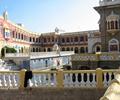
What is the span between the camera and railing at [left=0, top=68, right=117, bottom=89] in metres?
9.20

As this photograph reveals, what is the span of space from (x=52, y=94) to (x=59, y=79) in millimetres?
590

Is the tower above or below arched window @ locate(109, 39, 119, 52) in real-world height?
above

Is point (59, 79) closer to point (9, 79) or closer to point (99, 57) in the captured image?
point (9, 79)

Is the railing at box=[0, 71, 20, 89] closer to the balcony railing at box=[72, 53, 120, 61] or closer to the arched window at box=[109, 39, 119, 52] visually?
the balcony railing at box=[72, 53, 120, 61]

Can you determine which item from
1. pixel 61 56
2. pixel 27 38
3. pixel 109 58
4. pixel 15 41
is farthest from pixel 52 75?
pixel 27 38

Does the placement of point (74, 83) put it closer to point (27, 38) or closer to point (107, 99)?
point (107, 99)

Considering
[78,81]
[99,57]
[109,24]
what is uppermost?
[109,24]

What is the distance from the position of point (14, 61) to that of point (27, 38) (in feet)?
98.0

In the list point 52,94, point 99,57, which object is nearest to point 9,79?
point 52,94

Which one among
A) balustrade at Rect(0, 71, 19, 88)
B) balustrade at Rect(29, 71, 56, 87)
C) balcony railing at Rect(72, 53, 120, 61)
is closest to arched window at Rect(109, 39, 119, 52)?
balcony railing at Rect(72, 53, 120, 61)

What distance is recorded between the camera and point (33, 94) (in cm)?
950

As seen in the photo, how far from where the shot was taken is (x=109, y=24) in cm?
2684

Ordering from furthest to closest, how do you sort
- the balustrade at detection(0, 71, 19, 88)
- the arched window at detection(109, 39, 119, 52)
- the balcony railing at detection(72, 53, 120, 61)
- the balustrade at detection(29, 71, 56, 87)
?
1. the arched window at detection(109, 39, 119, 52)
2. the balcony railing at detection(72, 53, 120, 61)
3. the balustrade at detection(0, 71, 19, 88)
4. the balustrade at detection(29, 71, 56, 87)

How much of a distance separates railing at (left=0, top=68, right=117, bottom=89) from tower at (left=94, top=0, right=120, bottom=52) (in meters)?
16.9
